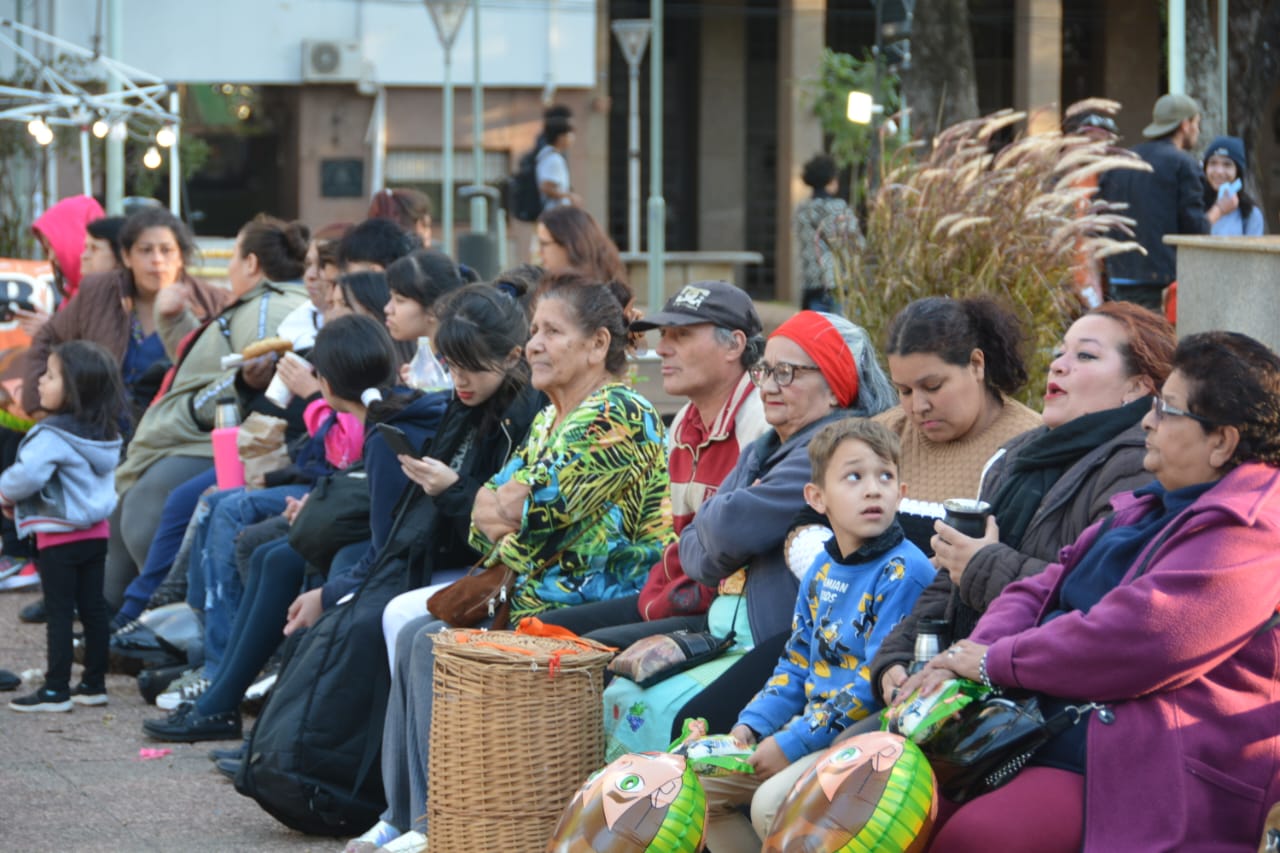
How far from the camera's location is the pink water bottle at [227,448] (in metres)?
7.87

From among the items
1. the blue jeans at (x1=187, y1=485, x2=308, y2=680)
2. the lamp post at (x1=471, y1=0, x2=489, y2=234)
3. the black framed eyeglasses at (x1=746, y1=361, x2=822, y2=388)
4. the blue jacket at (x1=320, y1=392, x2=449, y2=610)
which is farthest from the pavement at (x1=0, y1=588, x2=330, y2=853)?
the lamp post at (x1=471, y1=0, x2=489, y2=234)

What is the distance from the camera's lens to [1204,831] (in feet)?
11.1

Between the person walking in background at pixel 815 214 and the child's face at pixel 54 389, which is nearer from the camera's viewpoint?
the child's face at pixel 54 389

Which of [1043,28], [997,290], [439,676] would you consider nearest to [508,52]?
[1043,28]

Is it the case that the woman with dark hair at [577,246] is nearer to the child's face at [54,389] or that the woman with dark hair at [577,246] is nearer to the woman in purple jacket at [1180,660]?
the child's face at [54,389]

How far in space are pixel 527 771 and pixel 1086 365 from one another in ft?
5.76

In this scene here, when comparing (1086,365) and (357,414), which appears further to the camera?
(357,414)

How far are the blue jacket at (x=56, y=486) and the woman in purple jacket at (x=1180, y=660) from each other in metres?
4.81

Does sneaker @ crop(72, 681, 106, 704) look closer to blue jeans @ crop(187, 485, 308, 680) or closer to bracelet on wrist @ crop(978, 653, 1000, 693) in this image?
blue jeans @ crop(187, 485, 308, 680)

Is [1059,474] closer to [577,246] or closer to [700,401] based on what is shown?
[700,401]

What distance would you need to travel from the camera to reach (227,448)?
25.9 feet

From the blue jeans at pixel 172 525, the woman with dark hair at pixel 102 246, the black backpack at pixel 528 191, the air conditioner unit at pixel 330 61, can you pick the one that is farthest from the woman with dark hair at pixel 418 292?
the air conditioner unit at pixel 330 61

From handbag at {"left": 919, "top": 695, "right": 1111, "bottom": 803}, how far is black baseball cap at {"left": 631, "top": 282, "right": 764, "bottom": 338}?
1887 mm

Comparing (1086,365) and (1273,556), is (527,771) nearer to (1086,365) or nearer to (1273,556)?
(1086,365)
